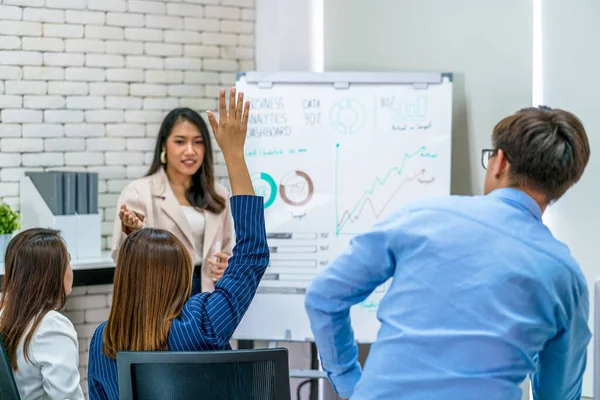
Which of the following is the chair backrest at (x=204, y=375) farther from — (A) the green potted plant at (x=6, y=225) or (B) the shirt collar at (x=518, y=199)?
(A) the green potted plant at (x=6, y=225)

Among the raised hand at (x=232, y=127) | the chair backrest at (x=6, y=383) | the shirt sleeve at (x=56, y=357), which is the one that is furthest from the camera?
the shirt sleeve at (x=56, y=357)

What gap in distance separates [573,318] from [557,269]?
10cm

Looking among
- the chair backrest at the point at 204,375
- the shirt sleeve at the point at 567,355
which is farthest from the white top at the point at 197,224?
the shirt sleeve at the point at 567,355

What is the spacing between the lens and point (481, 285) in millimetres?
1378

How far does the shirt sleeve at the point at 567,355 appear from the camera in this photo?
145cm

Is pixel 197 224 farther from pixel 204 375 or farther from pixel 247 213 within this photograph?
pixel 204 375

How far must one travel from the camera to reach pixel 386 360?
4.68 ft

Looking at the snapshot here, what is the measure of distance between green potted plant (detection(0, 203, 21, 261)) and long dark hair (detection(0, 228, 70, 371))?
5.18 feet

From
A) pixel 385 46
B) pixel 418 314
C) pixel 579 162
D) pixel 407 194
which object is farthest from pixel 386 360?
pixel 385 46

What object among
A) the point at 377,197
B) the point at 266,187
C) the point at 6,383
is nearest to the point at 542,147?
the point at 6,383

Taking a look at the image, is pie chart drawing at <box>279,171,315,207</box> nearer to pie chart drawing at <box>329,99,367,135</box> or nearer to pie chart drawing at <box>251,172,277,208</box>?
pie chart drawing at <box>251,172,277,208</box>

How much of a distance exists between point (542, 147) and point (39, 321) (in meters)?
1.36

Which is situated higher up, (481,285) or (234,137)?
(234,137)

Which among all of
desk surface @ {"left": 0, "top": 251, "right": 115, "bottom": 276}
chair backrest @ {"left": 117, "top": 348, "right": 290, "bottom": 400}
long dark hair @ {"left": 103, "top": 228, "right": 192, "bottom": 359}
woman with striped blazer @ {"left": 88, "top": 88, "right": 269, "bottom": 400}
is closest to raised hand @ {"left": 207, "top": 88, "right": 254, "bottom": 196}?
woman with striped blazer @ {"left": 88, "top": 88, "right": 269, "bottom": 400}
